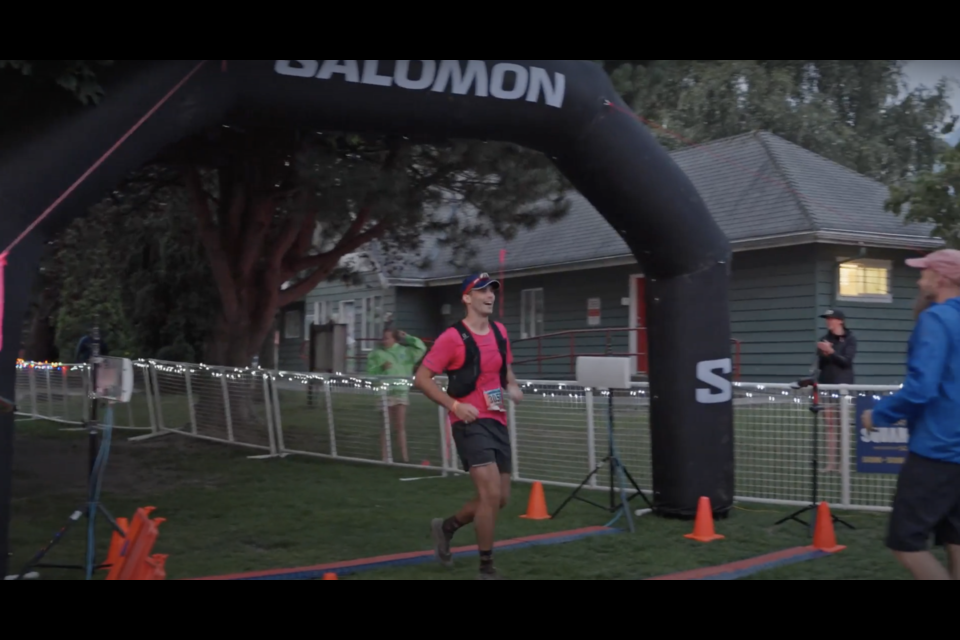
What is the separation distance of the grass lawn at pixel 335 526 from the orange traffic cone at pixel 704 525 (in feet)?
0.37

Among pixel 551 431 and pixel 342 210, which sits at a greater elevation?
pixel 342 210

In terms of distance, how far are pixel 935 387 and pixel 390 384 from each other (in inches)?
327

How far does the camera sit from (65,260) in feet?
73.4

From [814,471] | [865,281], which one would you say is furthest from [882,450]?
[865,281]

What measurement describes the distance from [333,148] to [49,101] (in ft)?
20.0

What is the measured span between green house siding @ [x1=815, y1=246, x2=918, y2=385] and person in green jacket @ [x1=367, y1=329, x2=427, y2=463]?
7571 mm

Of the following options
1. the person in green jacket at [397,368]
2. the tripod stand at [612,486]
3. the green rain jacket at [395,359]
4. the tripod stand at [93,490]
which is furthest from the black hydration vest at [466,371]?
the green rain jacket at [395,359]

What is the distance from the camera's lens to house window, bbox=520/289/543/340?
22.6 m

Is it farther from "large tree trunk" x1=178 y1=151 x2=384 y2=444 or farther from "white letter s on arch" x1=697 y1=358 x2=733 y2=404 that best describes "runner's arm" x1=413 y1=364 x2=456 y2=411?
"large tree trunk" x1=178 y1=151 x2=384 y2=444

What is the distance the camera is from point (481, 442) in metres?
6.08

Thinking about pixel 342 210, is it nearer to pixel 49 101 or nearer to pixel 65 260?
pixel 49 101

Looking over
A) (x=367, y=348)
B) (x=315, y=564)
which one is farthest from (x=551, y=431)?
(x=367, y=348)

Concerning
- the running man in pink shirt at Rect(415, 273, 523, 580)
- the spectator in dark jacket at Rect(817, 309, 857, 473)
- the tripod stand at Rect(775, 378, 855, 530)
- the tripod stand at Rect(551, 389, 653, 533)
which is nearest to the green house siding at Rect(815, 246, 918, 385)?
the spectator in dark jacket at Rect(817, 309, 857, 473)

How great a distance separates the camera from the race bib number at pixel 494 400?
6.16m
